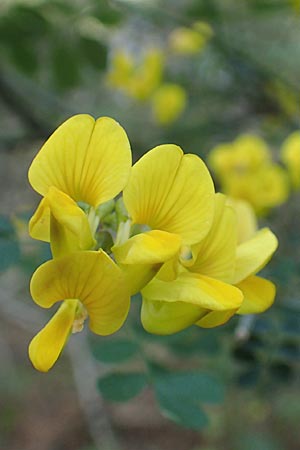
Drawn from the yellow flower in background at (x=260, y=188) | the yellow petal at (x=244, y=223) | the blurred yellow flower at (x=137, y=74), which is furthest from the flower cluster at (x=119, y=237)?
the blurred yellow flower at (x=137, y=74)

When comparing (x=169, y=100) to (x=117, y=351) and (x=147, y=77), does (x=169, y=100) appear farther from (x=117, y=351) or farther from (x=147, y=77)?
(x=117, y=351)

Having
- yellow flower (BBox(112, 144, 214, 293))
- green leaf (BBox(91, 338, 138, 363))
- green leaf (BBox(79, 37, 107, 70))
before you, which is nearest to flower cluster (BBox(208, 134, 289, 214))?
green leaf (BBox(79, 37, 107, 70))

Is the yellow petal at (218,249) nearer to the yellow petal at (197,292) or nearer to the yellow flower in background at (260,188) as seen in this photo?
the yellow petal at (197,292)

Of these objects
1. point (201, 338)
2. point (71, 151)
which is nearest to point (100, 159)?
point (71, 151)

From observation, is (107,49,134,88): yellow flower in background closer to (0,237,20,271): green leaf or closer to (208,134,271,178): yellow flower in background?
(208,134,271,178): yellow flower in background

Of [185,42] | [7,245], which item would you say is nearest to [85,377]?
[185,42]

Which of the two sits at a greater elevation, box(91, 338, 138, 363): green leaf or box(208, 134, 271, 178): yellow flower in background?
box(91, 338, 138, 363): green leaf

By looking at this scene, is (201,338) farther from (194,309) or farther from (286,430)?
(286,430)
